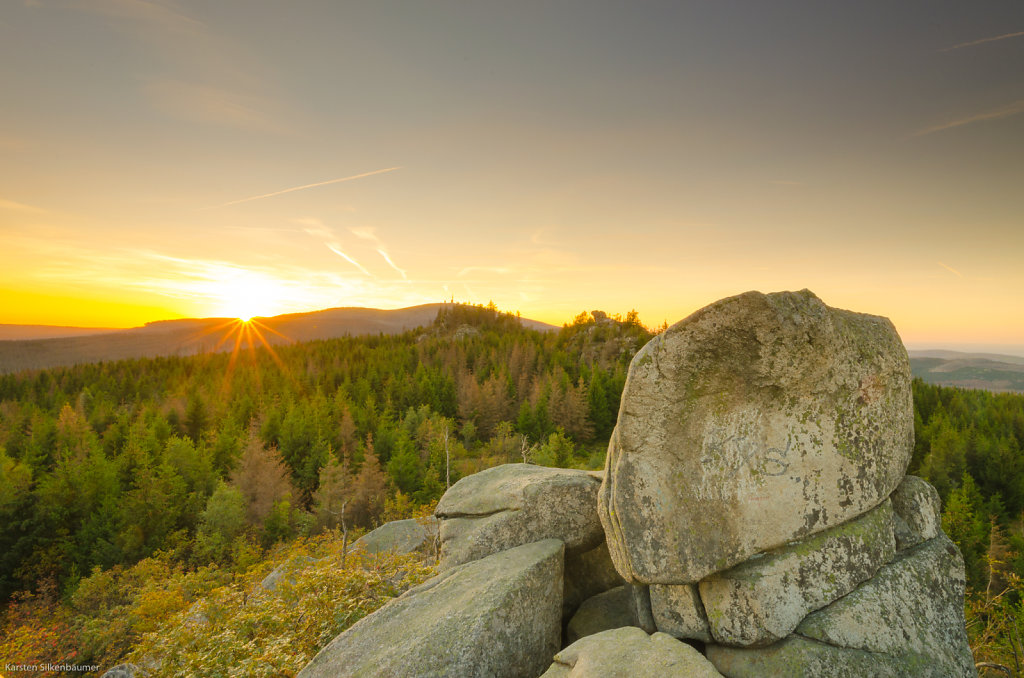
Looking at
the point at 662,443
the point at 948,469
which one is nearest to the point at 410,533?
the point at 662,443

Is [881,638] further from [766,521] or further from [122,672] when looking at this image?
[122,672]

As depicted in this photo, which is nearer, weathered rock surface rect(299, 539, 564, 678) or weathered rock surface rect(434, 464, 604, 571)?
weathered rock surface rect(299, 539, 564, 678)

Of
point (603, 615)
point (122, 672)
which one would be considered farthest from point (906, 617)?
point (122, 672)

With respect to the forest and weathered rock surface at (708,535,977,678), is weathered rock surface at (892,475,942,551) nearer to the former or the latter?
weathered rock surface at (708,535,977,678)

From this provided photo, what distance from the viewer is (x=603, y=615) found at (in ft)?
33.4

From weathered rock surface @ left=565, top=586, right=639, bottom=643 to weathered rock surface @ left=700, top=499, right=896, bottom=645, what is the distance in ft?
10.1

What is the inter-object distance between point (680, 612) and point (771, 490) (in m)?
2.62

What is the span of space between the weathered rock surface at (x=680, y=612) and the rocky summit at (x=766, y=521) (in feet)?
0.10

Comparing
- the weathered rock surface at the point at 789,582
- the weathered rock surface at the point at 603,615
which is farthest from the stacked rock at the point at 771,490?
the weathered rock surface at the point at 603,615

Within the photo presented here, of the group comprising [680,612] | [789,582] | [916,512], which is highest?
[916,512]

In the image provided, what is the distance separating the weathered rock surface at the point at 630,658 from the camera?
6.08 metres

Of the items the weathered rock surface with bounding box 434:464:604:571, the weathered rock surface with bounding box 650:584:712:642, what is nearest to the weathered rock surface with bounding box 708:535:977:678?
the weathered rock surface with bounding box 650:584:712:642

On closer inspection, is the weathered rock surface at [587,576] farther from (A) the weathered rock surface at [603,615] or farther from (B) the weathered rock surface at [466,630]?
(B) the weathered rock surface at [466,630]

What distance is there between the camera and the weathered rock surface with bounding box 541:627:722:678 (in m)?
6.08
